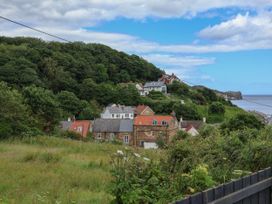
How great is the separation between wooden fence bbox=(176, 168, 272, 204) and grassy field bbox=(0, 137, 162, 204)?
60.2 inches

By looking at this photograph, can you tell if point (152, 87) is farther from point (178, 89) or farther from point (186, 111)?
point (186, 111)

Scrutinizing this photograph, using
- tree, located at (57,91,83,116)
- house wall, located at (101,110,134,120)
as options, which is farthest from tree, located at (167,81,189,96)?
tree, located at (57,91,83,116)

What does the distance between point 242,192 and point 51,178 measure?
18.7 feet

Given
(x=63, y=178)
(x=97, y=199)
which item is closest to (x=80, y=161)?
(x=63, y=178)

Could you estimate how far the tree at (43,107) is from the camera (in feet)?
132

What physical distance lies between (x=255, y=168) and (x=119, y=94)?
94.7m

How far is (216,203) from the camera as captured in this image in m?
3.69

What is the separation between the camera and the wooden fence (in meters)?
3.60

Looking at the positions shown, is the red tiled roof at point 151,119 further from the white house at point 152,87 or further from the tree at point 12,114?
the white house at point 152,87

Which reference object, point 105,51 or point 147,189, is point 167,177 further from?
point 105,51

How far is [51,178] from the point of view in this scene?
9141 mm

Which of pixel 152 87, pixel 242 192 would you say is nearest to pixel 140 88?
pixel 152 87

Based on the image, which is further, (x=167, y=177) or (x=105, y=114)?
(x=105, y=114)

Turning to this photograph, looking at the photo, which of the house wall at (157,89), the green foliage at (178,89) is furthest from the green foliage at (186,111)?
the house wall at (157,89)
